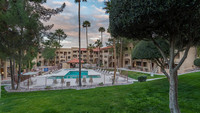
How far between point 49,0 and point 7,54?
8.99m

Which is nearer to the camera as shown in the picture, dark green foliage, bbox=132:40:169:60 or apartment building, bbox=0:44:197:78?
dark green foliage, bbox=132:40:169:60

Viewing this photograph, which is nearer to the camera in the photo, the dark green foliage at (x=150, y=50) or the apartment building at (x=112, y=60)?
the dark green foliage at (x=150, y=50)

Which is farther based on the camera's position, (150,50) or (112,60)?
(112,60)

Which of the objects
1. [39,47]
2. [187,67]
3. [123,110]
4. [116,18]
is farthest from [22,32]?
[187,67]

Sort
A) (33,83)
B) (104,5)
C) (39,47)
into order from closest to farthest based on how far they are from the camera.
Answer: (39,47) → (33,83) → (104,5)

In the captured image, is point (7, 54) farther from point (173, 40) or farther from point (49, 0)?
point (173, 40)

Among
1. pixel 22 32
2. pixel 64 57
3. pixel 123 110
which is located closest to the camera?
pixel 123 110

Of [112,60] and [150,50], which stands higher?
[150,50]

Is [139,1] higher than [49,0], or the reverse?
[49,0]

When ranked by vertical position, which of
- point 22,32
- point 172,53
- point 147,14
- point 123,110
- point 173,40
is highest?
point 22,32

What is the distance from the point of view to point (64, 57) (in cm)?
6756

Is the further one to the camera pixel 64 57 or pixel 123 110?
pixel 64 57

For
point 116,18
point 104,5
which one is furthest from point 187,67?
point 116,18

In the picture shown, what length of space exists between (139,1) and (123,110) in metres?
5.19
